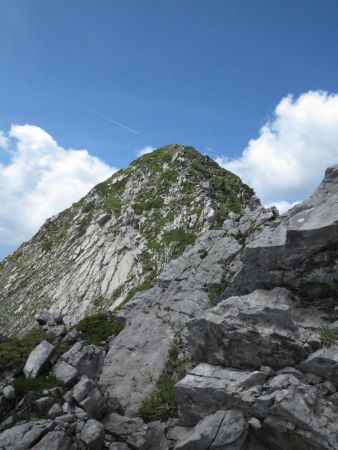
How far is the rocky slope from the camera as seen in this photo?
49.6 meters

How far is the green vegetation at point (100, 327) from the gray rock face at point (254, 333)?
1100 cm

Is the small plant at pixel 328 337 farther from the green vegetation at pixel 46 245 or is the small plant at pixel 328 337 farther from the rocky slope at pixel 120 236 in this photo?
the green vegetation at pixel 46 245

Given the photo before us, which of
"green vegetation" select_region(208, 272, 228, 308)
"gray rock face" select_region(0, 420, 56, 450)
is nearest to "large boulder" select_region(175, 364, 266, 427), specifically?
"gray rock face" select_region(0, 420, 56, 450)

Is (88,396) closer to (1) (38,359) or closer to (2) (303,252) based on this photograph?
(1) (38,359)

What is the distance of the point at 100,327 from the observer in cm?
3023

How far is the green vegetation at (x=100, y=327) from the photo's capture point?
28727 mm

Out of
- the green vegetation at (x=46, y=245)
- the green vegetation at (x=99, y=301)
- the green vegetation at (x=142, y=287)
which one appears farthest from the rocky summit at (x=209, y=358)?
the green vegetation at (x=46, y=245)

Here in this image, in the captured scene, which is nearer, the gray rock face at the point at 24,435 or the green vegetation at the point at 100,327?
the gray rock face at the point at 24,435

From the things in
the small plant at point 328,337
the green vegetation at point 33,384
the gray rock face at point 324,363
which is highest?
the small plant at point 328,337

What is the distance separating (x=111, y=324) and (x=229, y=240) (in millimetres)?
11841

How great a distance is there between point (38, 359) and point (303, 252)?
15423 millimetres

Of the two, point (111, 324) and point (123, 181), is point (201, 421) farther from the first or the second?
point (123, 181)

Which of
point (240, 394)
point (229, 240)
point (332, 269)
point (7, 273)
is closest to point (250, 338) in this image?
point (240, 394)

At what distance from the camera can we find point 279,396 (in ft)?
48.4
